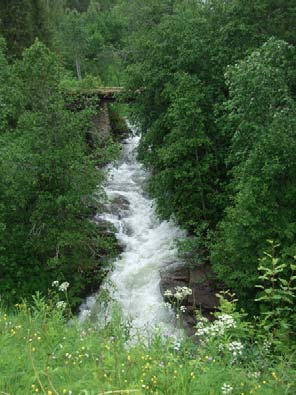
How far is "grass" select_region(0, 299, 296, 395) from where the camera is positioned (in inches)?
155

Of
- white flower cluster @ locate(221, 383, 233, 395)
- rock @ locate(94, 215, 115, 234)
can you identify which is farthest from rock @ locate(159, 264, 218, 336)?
white flower cluster @ locate(221, 383, 233, 395)

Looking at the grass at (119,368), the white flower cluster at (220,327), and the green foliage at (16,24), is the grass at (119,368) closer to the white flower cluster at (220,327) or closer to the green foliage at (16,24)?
the white flower cluster at (220,327)

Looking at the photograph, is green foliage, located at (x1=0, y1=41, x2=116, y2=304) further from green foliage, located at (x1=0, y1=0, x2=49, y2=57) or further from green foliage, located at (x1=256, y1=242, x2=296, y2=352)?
green foliage, located at (x1=0, y1=0, x2=49, y2=57)

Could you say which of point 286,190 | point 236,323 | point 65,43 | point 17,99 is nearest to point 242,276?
point 286,190

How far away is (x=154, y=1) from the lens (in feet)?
82.4

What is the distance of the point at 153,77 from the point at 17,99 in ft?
15.7

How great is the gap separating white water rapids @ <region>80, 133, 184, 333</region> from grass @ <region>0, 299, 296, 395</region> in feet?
22.6

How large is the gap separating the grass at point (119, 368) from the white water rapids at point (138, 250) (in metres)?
6.90

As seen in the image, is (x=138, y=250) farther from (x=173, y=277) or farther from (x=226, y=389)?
(x=226, y=389)

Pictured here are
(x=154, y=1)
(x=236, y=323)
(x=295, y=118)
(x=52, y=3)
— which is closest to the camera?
(x=236, y=323)

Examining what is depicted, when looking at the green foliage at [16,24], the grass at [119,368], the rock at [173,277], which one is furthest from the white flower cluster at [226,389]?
the green foliage at [16,24]

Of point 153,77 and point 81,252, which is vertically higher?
point 153,77

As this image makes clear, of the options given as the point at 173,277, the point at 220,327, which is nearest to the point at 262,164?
the point at 173,277

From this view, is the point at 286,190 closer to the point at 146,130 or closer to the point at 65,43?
the point at 146,130
